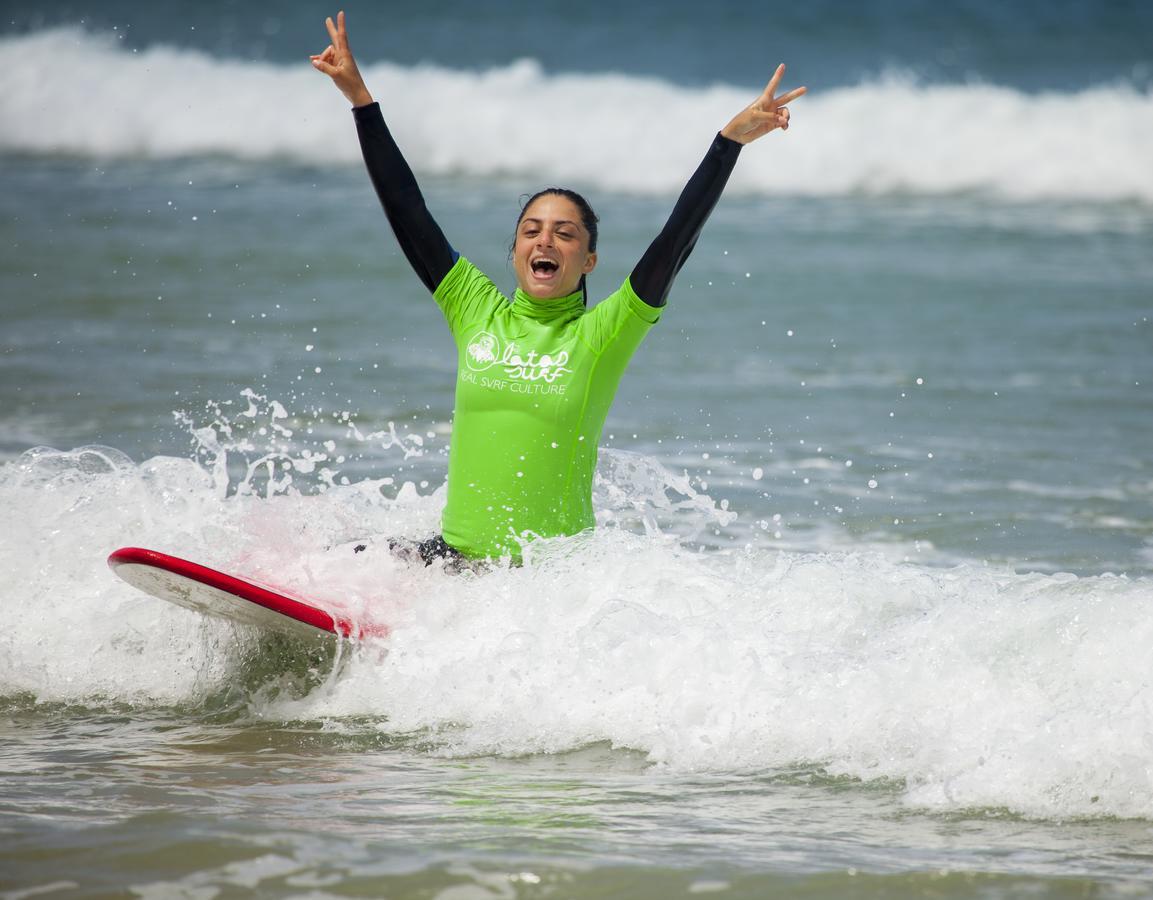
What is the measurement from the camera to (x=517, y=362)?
5.00m

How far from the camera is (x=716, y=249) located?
53.3 feet

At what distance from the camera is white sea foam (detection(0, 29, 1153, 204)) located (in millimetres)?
21656

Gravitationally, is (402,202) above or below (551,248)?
above

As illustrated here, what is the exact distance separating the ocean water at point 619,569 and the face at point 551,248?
2.89ft

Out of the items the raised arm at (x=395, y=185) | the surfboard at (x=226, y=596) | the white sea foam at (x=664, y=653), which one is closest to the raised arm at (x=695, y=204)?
the raised arm at (x=395, y=185)

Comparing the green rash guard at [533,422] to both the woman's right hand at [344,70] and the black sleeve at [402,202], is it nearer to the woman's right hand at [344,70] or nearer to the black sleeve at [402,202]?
the black sleeve at [402,202]

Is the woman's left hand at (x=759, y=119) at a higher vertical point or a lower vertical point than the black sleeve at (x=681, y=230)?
higher

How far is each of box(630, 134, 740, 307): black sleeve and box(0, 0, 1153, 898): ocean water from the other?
34.5 inches

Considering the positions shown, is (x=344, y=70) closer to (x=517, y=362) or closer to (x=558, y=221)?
(x=558, y=221)

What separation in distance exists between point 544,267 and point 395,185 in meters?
0.61

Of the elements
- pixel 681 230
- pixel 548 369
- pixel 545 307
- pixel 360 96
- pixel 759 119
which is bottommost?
pixel 548 369

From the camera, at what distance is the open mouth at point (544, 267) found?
5020 mm

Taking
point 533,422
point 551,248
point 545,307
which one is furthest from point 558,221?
point 533,422

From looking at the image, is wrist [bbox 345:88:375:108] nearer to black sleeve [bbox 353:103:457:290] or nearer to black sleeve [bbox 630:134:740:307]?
black sleeve [bbox 353:103:457:290]
